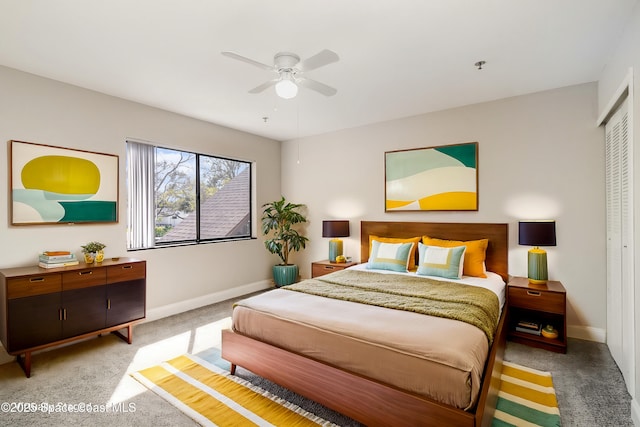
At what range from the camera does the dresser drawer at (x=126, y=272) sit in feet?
10.1

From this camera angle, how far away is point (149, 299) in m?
3.83

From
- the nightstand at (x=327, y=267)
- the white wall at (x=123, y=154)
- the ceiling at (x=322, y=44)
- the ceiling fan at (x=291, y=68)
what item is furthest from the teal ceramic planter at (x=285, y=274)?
the ceiling fan at (x=291, y=68)

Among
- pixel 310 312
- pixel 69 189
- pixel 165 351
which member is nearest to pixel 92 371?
pixel 165 351

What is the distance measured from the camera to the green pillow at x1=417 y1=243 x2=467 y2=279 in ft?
11.0

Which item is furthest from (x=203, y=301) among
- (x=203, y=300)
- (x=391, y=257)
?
(x=391, y=257)

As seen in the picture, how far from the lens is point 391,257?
12.4ft

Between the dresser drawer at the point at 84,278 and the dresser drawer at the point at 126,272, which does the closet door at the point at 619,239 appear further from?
the dresser drawer at the point at 84,278

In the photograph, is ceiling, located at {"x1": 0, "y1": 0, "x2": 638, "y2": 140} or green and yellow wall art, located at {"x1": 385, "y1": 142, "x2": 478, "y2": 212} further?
green and yellow wall art, located at {"x1": 385, "y1": 142, "x2": 478, "y2": 212}

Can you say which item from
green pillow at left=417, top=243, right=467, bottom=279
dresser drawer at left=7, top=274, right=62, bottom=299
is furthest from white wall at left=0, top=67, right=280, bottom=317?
green pillow at left=417, top=243, right=467, bottom=279

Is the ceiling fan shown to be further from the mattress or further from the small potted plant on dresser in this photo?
the small potted plant on dresser

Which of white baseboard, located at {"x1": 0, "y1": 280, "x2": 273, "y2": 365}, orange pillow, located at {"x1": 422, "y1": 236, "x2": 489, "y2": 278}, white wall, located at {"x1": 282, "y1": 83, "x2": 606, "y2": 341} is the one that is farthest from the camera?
white baseboard, located at {"x1": 0, "y1": 280, "x2": 273, "y2": 365}

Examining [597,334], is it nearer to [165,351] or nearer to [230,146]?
[165,351]

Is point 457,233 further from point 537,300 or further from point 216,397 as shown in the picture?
point 216,397

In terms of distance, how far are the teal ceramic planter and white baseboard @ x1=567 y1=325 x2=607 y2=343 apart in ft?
12.0
